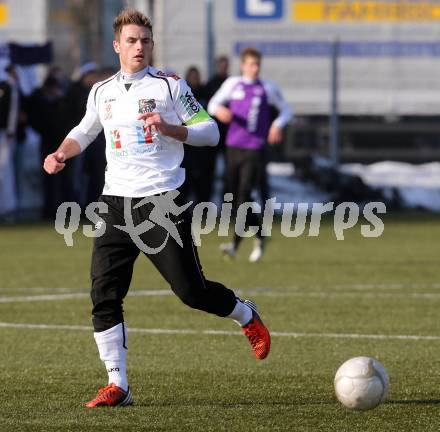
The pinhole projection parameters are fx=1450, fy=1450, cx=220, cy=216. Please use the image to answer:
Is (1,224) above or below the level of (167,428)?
below

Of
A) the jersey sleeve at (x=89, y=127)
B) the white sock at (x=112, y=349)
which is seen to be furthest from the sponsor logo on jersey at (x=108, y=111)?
the white sock at (x=112, y=349)

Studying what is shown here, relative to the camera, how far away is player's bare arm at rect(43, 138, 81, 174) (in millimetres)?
7832

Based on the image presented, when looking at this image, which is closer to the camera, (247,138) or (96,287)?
(96,287)

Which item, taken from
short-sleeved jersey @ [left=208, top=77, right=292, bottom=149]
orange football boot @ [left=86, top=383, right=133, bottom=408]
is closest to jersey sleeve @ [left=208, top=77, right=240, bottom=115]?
short-sleeved jersey @ [left=208, top=77, right=292, bottom=149]

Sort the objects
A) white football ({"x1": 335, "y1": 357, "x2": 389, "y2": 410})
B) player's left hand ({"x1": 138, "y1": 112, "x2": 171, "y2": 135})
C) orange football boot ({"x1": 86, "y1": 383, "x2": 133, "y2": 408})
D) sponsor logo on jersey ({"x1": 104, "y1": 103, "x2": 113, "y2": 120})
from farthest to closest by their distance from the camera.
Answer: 1. sponsor logo on jersey ({"x1": 104, "y1": 103, "x2": 113, "y2": 120})
2. orange football boot ({"x1": 86, "y1": 383, "x2": 133, "y2": 408})
3. player's left hand ({"x1": 138, "y1": 112, "x2": 171, "y2": 135})
4. white football ({"x1": 335, "y1": 357, "x2": 389, "y2": 410})

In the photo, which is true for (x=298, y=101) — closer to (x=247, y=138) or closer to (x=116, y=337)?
(x=247, y=138)

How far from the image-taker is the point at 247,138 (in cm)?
1692

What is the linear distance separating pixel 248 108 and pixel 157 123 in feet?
31.2

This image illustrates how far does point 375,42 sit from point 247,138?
9.82 m

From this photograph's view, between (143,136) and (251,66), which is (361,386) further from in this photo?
(251,66)

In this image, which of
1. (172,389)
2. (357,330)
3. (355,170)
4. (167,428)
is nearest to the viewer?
(167,428)

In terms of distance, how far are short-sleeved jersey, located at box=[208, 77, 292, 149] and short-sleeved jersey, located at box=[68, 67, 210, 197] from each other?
348 inches

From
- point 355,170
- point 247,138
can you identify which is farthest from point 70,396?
point 355,170

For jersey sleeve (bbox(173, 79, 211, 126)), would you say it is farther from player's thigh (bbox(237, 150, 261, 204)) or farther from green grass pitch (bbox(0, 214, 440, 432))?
player's thigh (bbox(237, 150, 261, 204))
